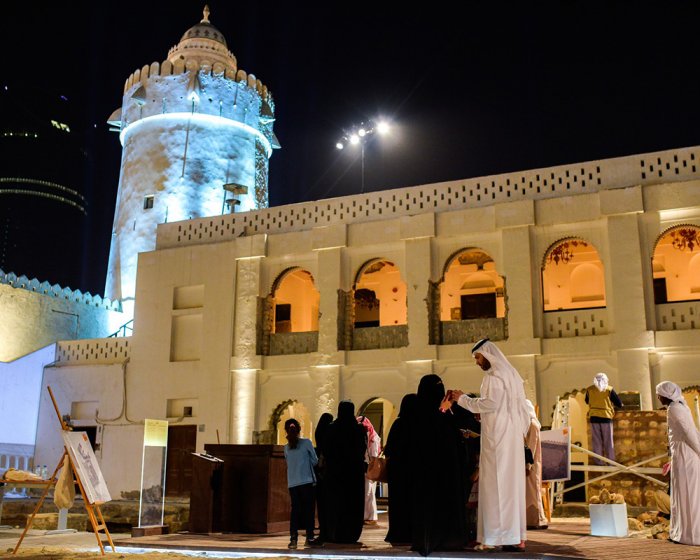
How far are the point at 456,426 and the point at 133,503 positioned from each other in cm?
1266

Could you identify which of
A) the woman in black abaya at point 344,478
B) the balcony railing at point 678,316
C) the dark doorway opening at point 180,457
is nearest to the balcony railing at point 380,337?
the dark doorway opening at point 180,457

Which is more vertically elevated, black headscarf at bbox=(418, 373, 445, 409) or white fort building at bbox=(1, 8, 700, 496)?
white fort building at bbox=(1, 8, 700, 496)

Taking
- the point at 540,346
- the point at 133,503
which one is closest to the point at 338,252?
the point at 540,346

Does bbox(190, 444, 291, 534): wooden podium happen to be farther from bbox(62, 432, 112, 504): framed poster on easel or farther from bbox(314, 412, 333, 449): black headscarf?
bbox(62, 432, 112, 504): framed poster on easel

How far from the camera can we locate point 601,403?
529 inches

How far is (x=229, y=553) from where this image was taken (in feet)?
27.6

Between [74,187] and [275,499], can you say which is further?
[74,187]

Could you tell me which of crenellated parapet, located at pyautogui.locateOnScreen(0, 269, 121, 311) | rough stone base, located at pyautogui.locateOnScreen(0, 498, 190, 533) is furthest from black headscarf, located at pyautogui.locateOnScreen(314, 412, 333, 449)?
crenellated parapet, located at pyautogui.locateOnScreen(0, 269, 121, 311)

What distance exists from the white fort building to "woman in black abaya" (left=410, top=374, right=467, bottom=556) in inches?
382

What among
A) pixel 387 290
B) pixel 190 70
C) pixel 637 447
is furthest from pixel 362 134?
pixel 637 447

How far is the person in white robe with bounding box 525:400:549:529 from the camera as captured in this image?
9906 millimetres

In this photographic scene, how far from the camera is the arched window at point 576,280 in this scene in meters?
22.8

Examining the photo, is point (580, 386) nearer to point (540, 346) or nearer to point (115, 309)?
point (540, 346)

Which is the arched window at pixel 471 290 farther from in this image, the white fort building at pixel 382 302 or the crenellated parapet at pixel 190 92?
the crenellated parapet at pixel 190 92
